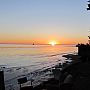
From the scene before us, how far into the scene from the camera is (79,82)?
11859mm

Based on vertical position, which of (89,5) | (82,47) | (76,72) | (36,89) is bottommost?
(36,89)

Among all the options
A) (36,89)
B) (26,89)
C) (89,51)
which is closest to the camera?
(26,89)

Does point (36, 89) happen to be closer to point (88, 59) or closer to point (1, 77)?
point (88, 59)

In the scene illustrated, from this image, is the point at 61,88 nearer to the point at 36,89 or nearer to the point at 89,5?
the point at 36,89

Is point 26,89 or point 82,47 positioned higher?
point 82,47

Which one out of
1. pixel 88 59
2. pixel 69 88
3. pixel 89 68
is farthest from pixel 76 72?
pixel 88 59

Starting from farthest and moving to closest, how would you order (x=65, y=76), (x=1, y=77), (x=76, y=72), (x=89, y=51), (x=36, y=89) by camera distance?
(x=89, y=51) → (x=65, y=76) → (x=36, y=89) → (x=76, y=72) → (x=1, y=77)

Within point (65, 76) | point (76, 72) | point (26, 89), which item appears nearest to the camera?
point (26, 89)

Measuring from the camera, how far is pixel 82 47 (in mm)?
23703

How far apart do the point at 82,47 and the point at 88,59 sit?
5.09ft

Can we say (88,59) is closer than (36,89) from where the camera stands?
No

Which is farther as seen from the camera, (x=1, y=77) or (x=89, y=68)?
(x=89, y=68)

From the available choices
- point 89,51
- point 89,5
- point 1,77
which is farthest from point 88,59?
point 1,77

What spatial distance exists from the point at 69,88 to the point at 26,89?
276cm
